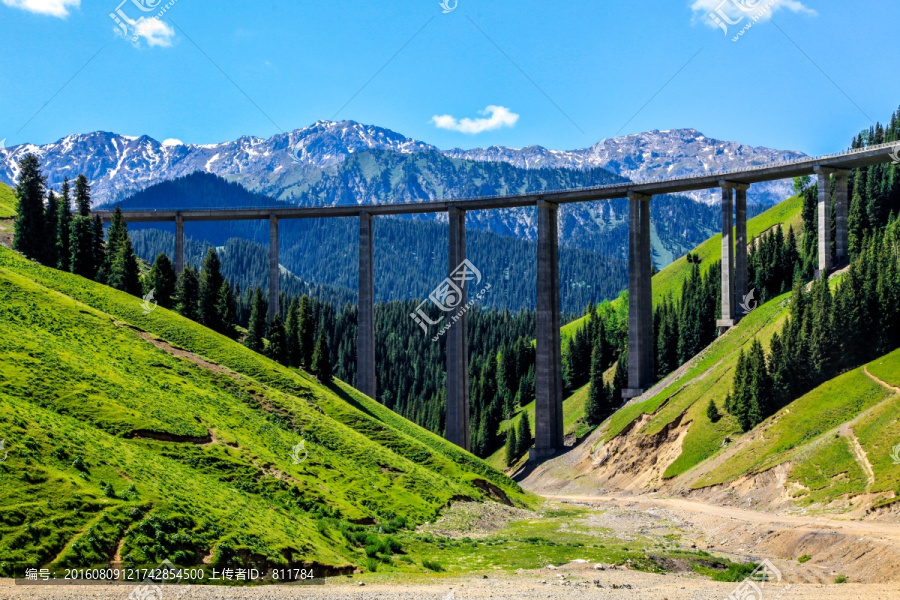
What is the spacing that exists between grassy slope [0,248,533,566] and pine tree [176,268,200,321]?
453 inches

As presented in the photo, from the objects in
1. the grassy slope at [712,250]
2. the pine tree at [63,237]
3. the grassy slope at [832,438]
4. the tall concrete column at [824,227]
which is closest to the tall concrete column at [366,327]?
the pine tree at [63,237]

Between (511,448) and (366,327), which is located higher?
(366,327)

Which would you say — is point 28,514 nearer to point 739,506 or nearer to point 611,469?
point 739,506

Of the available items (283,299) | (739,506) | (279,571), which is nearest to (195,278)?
(739,506)

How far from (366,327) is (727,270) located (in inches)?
2049

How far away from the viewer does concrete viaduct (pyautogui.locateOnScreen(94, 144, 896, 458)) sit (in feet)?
345

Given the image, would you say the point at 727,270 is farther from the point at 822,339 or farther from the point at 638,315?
the point at 822,339

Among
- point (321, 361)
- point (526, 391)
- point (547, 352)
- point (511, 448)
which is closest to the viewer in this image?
point (321, 361)

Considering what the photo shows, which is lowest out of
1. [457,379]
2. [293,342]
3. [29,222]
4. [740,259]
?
[457,379]

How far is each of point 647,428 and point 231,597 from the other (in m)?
78.4

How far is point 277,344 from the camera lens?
94.6 meters

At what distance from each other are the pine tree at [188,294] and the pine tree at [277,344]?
9543mm

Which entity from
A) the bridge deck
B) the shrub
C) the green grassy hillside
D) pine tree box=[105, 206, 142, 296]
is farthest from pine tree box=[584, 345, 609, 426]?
the shrub

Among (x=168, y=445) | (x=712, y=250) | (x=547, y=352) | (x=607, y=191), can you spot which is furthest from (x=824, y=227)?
(x=168, y=445)
